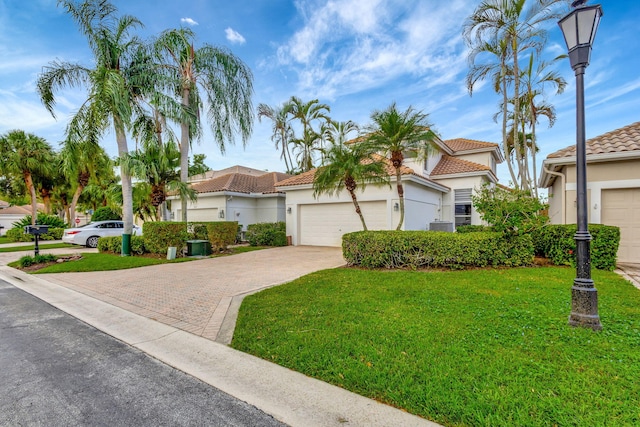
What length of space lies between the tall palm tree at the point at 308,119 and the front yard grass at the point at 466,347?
1922 centimetres

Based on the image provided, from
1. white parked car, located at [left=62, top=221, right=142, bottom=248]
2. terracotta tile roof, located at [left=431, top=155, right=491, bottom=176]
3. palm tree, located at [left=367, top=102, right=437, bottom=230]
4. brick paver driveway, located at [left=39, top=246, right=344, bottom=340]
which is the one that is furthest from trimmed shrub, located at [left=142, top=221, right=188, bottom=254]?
terracotta tile roof, located at [left=431, top=155, right=491, bottom=176]

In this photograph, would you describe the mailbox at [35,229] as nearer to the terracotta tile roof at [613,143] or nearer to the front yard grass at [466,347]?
the front yard grass at [466,347]

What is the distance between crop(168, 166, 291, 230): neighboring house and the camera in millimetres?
18172

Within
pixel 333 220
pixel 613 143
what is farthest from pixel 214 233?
pixel 613 143

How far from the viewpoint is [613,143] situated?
→ 8875 millimetres

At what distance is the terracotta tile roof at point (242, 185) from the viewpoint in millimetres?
18500

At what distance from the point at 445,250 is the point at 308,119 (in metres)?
18.7

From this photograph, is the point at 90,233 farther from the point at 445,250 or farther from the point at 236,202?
the point at 445,250

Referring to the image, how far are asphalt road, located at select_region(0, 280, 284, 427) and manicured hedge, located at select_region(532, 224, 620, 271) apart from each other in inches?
328

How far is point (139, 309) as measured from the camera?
222 inches

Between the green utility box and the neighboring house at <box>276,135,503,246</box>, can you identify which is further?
the neighboring house at <box>276,135,503,246</box>

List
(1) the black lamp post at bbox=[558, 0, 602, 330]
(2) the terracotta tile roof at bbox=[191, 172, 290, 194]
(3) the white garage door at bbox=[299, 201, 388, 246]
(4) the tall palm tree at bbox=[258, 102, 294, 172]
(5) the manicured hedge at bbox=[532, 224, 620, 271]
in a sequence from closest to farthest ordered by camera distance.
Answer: (1) the black lamp post at bbox=[558, 0, 602, 330], (5) the manicured hedge at bbox=[532, 224, 620, 271], (3) the white garage door at bbox=[299, 201, 388, 246], (2) the terracotta tile roof at bbox=[191, 172, 290, 194], (4) the tall palm tree at bbox=[258, 102, 294, 172]

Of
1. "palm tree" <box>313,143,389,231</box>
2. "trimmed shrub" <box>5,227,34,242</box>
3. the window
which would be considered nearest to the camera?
"palm tree" <box>313,143,389,231</box>

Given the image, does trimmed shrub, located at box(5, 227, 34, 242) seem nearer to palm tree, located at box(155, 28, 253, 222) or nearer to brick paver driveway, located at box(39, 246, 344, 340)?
palm tree, located at box(155, 28, 253, 222)
